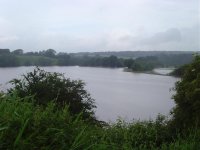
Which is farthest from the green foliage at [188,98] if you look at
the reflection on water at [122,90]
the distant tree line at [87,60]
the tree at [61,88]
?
the distant tree line at [87,60]

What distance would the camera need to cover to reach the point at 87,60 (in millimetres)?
72125

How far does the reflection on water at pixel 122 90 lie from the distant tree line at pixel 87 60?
1.55 metres

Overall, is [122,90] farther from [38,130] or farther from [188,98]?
[38,130]

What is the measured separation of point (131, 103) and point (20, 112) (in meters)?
38.7

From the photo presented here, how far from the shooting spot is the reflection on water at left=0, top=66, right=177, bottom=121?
3322cm

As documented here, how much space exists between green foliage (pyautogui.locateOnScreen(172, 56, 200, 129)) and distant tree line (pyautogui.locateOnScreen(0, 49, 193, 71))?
31.0 meters

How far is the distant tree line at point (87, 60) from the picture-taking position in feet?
157

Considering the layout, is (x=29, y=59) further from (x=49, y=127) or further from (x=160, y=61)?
(x=49, y=127)

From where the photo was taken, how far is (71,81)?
19.7m

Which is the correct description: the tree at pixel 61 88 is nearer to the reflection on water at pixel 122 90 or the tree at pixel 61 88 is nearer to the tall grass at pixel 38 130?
the reflection on water at pixel 122 90

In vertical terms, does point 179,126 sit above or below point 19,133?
below

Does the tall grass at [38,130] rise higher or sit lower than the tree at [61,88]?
higher

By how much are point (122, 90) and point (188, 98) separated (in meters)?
43.1

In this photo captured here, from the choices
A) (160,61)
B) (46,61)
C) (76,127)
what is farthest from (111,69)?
(76,127)
